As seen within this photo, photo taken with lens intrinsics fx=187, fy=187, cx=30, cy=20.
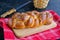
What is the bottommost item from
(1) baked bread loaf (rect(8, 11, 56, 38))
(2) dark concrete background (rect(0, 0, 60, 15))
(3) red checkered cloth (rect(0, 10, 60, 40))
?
(3) red checkered cloth (rect(0, 10, 60, 40))

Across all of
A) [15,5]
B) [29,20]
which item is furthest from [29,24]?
[15,5]

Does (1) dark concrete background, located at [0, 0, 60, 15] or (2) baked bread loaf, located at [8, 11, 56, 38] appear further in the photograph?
(1) dark concrete background, located at [0, 0, 60, 15]

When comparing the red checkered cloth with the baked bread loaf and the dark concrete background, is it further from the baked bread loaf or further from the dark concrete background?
the dark concrete background

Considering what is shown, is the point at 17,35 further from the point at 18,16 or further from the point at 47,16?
the point at 47,16

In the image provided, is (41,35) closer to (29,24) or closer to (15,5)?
(29,24)

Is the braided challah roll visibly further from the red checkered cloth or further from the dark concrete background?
the dark concrete background

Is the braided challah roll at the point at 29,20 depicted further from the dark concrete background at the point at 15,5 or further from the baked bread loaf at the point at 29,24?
the dark concrete background at the point at 15,5

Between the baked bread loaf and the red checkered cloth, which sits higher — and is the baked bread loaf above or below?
above

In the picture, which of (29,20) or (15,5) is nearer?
(29,20)

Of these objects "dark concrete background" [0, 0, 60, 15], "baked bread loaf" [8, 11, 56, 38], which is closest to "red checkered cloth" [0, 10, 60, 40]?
"baked bread loaf" [8, 11, 56, 38]

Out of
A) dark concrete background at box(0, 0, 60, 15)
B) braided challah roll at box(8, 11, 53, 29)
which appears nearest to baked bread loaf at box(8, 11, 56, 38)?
braided challah roll at box(8, 11, 53, 29)

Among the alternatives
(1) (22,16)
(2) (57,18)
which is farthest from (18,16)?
(2) (57,18)
